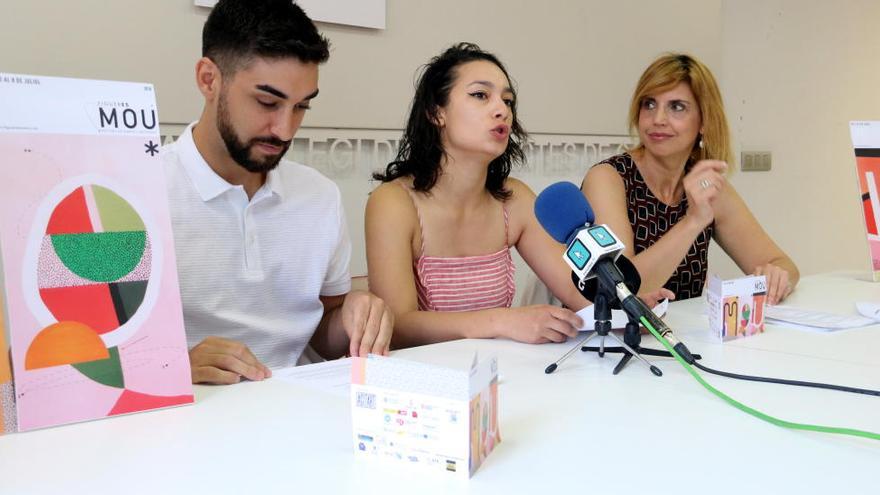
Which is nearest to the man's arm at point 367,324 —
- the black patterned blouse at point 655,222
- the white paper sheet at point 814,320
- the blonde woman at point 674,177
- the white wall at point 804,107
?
the white paper sheet at point 814,320

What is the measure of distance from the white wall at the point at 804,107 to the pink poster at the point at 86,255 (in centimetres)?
352

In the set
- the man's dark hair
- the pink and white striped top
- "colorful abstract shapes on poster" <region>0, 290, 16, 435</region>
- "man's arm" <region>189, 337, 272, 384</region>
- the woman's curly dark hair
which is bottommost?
the pink and white striped top

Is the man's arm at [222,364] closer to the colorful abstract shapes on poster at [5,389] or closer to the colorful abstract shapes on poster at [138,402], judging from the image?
the colorful abstract shapes on poster at [138,402]

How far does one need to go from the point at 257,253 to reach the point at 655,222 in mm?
1194

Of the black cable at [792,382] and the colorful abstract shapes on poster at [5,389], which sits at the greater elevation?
the colorful abstract shapes on poster at [5,389]

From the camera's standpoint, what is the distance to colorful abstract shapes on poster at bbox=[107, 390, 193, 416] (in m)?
0.94

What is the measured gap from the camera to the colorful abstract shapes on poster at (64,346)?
2.90ft

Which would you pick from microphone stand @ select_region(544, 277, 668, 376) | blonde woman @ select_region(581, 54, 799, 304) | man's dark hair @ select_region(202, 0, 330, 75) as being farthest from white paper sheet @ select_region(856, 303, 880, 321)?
man's dark hair @ select_region(202, 0, 330, 75)

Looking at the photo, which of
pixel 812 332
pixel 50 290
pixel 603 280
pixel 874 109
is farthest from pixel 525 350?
pixel 874 109

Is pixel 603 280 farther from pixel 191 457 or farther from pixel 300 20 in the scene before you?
pixel 300 20

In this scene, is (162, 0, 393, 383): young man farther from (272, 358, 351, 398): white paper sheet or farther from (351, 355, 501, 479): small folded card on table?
(351, 355, 501, 479): small folded card on table

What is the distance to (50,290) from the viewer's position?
898 mm

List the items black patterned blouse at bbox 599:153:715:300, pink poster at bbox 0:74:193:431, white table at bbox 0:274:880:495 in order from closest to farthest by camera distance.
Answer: white table at bbox 0:274:880:495 → pink poster at bbox 0:74:193:431 → black patterned blouse at bbox 599:153:715:300

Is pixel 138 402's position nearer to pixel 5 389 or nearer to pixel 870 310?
pixel 5 389
